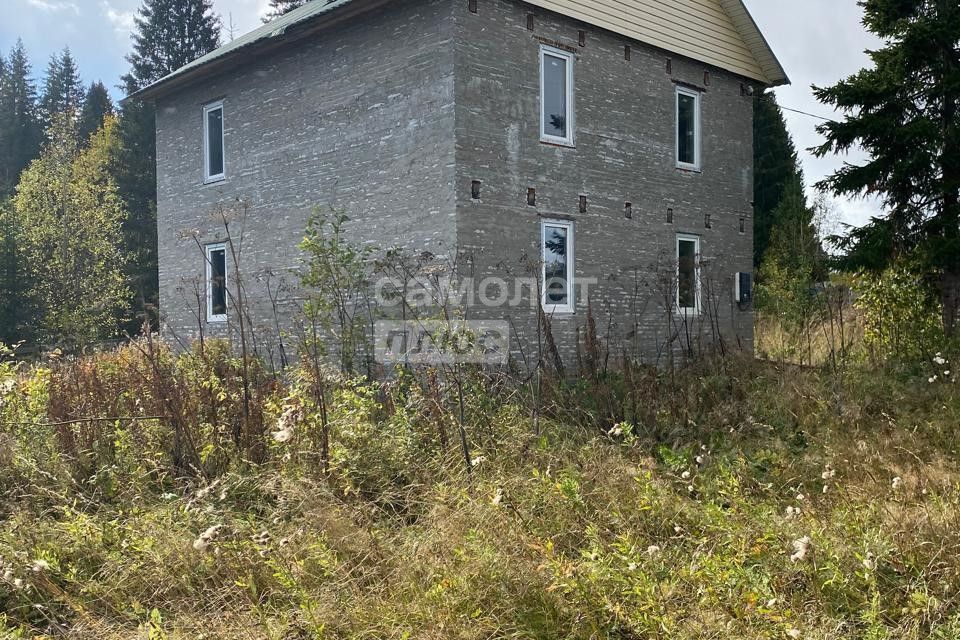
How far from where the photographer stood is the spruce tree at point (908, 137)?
11031mm

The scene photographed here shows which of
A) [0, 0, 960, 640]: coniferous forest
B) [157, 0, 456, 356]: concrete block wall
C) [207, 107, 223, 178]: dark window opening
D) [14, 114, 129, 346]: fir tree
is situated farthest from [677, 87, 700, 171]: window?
[14, 114, 129, 346]: fir tree

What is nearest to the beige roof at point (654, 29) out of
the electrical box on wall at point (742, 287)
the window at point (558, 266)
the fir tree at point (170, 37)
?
the window at point (558, 266)

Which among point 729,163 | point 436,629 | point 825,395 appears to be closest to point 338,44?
point 729,163

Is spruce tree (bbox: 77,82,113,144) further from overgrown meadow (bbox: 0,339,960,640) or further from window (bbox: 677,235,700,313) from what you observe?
overgrown meadow (bbox: 0,339,960,640)

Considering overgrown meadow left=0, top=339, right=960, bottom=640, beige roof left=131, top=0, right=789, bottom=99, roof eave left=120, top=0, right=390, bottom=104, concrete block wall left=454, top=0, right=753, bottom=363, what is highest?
beige roof left=131, top=0, right=789, bottom=99

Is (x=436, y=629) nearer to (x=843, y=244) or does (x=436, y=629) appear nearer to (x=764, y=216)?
(x=843, y=244)

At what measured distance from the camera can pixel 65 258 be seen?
76.1 feet

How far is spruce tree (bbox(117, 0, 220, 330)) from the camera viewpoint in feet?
99.2

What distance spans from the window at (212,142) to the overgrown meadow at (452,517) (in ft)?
28.2

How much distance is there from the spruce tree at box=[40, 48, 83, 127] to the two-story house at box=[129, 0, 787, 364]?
3760 cm

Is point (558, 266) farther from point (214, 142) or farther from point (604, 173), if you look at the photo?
point (214, 142)

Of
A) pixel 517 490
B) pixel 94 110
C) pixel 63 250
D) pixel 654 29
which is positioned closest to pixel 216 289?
pixel 654 29

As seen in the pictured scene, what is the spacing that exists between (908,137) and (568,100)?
4994 mm

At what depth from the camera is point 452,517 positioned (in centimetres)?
477
